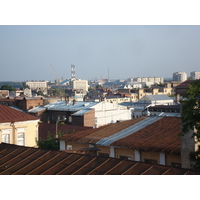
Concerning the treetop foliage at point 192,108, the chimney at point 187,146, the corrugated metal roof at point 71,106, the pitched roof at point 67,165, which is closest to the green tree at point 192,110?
the treetop foliage at point 192,108

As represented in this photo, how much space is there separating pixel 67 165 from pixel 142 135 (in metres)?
4.64

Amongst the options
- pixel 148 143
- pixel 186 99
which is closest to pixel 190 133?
pixel 186 99

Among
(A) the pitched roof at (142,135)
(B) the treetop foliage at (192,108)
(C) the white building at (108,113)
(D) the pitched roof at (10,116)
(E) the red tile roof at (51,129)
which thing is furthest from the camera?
(C) the white building at (108,113)

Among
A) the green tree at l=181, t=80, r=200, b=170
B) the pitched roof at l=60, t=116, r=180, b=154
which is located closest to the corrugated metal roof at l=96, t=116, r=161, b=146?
the pitched roof at l=60, t=116, r=180, b=154

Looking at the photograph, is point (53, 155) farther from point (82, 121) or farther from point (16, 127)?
point (82, 121)

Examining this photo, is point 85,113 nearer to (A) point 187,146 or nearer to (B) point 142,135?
(B) point 142,135

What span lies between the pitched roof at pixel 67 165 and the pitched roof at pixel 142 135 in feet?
10.2

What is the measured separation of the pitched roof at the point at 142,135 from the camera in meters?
9.20

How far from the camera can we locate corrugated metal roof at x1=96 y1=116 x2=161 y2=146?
34.0ft

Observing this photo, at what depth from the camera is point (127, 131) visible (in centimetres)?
1123

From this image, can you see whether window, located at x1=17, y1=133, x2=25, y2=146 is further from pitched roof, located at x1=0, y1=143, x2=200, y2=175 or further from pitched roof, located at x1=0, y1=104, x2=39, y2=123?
pitched roof, located at x1=0, y1=143, x2=200, y2=175

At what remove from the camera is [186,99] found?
692 cm

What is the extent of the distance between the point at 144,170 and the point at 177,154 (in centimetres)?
333

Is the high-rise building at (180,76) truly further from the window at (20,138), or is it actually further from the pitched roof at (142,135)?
the window at (20,138)
